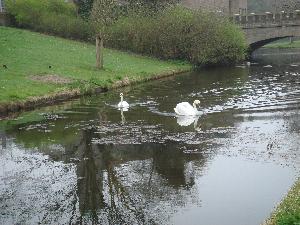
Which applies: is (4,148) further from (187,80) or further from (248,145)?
(187,80)

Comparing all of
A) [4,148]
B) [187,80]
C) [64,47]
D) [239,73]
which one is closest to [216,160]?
[4,148]

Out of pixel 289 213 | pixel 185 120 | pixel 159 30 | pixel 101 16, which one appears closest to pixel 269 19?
pixel 159 30

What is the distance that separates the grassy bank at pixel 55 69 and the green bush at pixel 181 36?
8.53 feet

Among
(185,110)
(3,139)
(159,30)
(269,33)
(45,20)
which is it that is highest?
(45,20)

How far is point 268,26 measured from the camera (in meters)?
81.7

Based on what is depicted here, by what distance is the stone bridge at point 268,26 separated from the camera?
79688mm

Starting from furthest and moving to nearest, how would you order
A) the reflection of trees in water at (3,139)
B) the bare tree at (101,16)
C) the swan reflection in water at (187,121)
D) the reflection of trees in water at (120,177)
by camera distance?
the bare tree at (101,16) → the swan reflection in water at (187,121) → the reflection of trees in water at (3,139) → the reflection of trees in water at (120,177)

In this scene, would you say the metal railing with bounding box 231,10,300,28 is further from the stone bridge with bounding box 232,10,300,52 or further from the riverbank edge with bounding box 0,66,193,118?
the riverbank edge with bounding box 0,66,193,118

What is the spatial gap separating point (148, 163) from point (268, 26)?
66.3 meters

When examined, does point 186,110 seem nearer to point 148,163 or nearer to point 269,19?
point 148,163

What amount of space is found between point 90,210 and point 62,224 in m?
1.20

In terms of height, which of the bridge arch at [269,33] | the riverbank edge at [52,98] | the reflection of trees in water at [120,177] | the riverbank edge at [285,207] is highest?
the bridge arch at [269,33]

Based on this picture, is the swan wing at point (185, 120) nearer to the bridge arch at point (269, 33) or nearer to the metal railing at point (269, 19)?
the metal railing at point (269, 19)

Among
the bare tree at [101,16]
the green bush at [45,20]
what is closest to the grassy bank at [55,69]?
the bare tree at [101,16]
